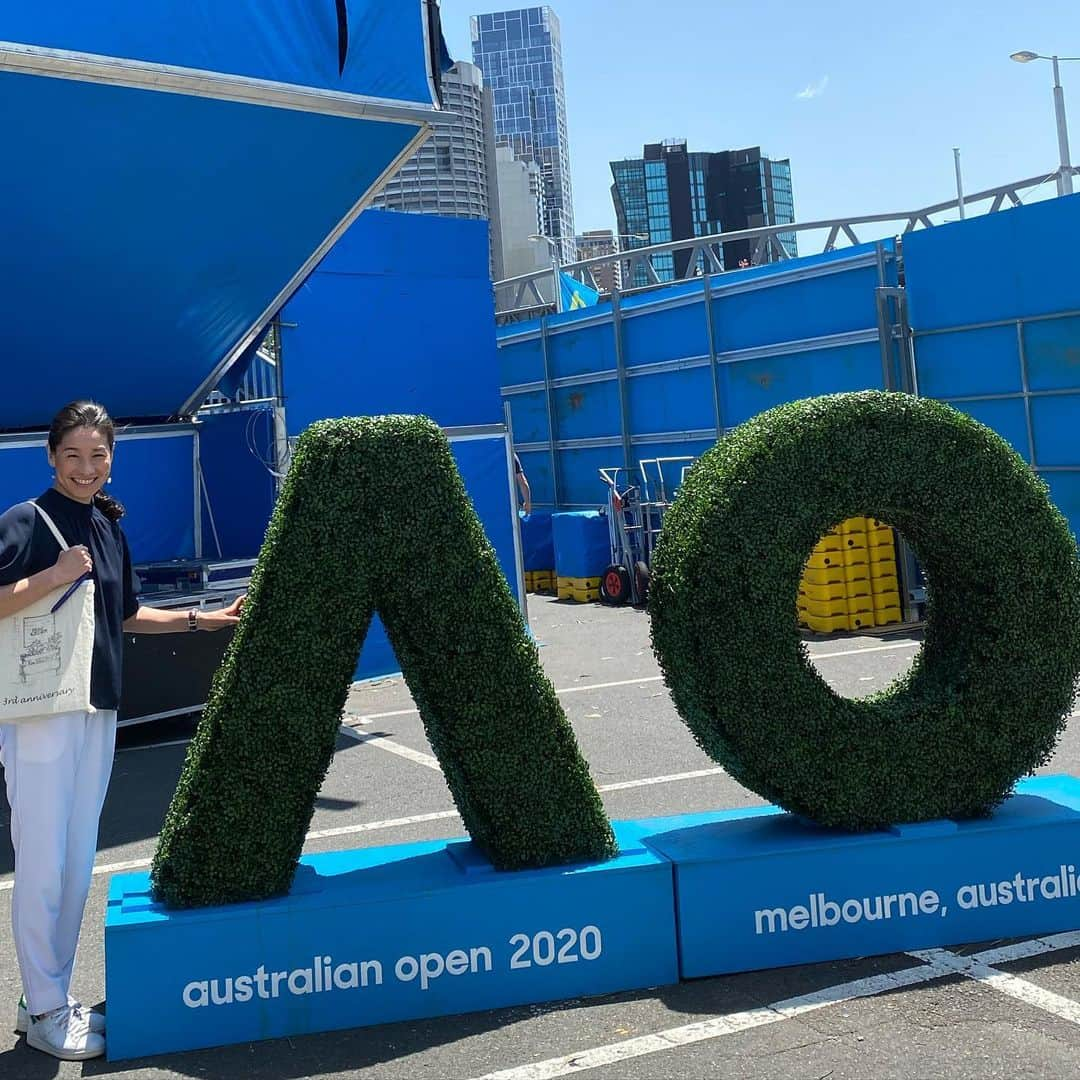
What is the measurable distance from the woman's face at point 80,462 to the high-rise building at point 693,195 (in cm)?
7674

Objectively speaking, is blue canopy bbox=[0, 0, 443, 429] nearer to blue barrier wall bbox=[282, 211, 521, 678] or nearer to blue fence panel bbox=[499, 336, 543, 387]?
blue barrier wall bbox=[282, 211, 521, 678]

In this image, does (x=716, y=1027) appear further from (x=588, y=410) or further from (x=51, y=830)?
(x=588, y=410)

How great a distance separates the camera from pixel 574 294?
72.3 feet

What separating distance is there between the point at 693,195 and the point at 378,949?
6306 inches

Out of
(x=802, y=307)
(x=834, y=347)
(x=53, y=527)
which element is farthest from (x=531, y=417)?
(x=53, y=527)

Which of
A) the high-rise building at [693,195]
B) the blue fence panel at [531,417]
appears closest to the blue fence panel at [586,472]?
the blue fence panel at [531,417]

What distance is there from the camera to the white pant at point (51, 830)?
3787 millimetres

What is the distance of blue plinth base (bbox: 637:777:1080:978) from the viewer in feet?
14.0

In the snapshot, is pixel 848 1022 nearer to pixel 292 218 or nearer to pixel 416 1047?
pixel 416 1047

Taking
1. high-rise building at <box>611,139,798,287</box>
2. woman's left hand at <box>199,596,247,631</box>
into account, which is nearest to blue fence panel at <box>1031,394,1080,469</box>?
woman's left hand at <box>199,596,247,631</box>

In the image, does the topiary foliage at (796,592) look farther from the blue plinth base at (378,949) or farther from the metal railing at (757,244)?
the metal railing at (757,244)

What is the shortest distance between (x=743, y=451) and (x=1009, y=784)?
1.57 meters

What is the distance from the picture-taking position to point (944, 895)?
4402 mm

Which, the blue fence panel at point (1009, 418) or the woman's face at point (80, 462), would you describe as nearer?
the woman's face at point (80, 462)
